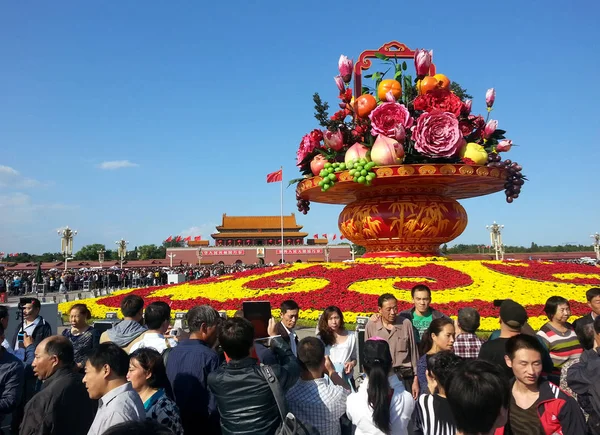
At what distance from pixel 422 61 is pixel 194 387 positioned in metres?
12.9

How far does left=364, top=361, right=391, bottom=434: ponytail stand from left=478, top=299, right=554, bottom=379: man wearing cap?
95 centimetres

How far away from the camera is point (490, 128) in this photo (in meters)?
13.5

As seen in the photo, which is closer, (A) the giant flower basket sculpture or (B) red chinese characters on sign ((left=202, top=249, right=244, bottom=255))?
(A) the giant flower basket sculpture

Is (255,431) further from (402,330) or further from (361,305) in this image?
(361,305)

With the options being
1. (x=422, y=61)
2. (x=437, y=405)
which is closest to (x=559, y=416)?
(x=437, y=405)

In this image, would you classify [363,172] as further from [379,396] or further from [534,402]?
[534,402]

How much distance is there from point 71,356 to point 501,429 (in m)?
2.66

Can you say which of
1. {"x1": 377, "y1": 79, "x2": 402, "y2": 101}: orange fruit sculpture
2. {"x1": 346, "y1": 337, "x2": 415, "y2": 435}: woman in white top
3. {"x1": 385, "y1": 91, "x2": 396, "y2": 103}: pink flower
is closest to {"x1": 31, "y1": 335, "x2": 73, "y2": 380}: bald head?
{"x1": 346, "y1": 337, "x2": 415, "y2": 435}: woman in white top

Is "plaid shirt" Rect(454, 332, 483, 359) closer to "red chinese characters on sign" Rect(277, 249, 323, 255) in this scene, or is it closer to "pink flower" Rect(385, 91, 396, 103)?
"pink flower" Rect(385, 91, 396, 103)

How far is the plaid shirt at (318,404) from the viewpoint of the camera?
9.35 ft

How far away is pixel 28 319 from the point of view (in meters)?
4.98

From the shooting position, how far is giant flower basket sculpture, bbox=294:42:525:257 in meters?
12.4

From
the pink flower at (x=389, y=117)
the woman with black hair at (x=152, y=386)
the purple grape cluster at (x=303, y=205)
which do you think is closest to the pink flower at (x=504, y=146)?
the pink flower at (x=389, y=117)

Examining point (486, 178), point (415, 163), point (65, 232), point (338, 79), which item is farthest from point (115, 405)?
point (65, 232)
